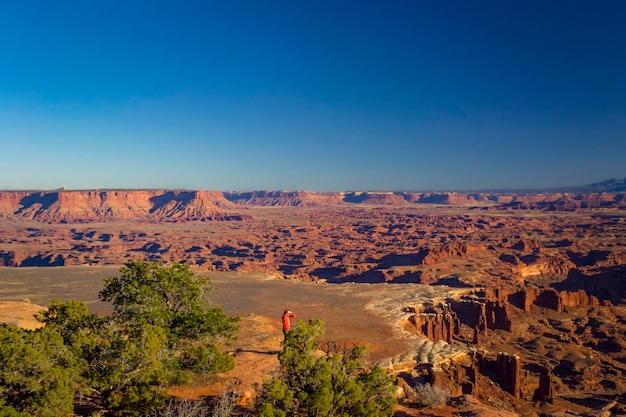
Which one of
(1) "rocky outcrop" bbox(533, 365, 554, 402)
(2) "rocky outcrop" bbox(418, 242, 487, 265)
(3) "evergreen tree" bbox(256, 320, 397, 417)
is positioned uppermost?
(3) "evergreen tree" bbox(256, 320, 397, 417)

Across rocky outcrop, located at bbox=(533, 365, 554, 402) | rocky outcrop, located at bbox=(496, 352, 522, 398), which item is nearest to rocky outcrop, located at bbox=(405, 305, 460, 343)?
rocky outcrop, located at bbox=(496, 352, 522, 398)

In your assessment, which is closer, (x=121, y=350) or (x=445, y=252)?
(x=121, y=350)

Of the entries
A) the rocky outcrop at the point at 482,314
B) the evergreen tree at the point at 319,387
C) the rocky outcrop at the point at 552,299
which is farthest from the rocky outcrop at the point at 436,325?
the evergreen tree at the point at 319,387

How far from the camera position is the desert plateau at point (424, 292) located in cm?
2414

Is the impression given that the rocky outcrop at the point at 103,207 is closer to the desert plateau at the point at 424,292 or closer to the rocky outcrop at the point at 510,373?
the desert plateau at the point at 424,292

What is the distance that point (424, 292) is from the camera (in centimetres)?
4241

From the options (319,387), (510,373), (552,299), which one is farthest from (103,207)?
(319,387)

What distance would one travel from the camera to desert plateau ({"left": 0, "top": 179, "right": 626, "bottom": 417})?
2414 cm

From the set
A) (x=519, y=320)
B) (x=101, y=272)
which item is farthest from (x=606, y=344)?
(x=101, y=272)

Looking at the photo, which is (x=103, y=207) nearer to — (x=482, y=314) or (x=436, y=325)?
(x=436, y=325)

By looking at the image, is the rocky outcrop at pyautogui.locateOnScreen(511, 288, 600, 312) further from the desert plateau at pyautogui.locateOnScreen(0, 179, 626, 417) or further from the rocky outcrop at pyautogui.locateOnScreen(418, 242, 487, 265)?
the rocky outcrop at pyautogui.locateOnScreen(418, 242, 487, 265)

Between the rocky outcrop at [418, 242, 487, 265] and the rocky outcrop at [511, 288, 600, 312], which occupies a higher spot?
the rocky outcrop at [418, 242, 487, 265]

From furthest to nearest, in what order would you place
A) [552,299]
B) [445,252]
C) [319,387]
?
[445,252], [552,299], [319,387]

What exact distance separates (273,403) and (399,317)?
86.1ft
